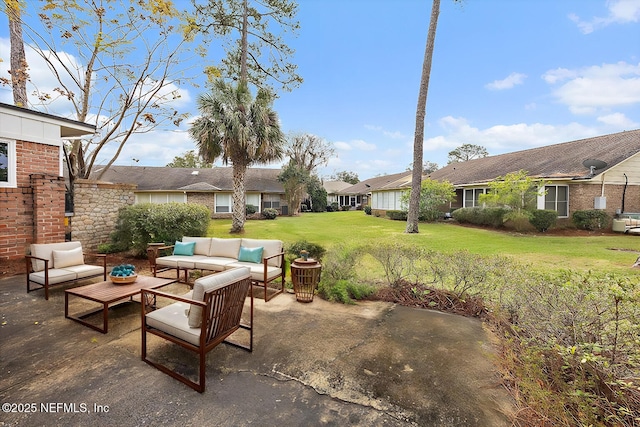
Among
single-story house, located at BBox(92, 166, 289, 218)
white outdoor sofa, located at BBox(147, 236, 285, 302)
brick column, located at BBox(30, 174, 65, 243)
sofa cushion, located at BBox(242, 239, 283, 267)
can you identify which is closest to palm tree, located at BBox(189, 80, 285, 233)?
brick column, located at BBox(30, 174, 65, 243)

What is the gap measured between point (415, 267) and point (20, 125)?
31.9 feet

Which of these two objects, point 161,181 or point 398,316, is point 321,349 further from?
point 161,181

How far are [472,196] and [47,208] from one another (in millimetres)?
21823

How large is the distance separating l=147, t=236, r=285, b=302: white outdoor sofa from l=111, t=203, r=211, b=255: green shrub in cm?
179

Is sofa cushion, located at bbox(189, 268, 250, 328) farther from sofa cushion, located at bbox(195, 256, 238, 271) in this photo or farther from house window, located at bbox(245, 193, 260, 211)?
house window, located at bbox(245, 193, 260, 211)

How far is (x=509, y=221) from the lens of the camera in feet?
50.5

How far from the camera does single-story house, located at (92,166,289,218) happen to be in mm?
23594

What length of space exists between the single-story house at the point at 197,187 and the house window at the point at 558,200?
66.9 ft

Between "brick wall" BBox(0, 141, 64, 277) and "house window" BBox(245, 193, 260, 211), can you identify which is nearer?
"brick wall" BBox(0, 141, 64, 277)

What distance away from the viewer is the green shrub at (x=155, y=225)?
834cm

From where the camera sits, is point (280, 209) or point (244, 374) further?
point (280, 209)

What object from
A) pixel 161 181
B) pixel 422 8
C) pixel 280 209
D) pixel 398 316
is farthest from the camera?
pixel 280 209

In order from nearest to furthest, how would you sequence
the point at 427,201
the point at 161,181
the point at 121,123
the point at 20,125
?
the point at 20,125, the point at 121,123, the point at 427,201, the point at 161,181

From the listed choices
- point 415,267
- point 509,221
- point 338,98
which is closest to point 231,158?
point 338,98
